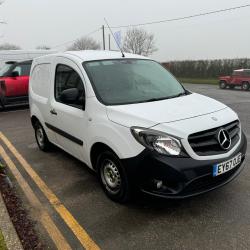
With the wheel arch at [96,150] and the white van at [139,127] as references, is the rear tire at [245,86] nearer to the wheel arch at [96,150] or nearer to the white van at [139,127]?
the white van at [139,127]

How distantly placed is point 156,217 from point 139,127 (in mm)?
1084

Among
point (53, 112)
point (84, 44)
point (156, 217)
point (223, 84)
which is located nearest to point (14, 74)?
point (53, 112)

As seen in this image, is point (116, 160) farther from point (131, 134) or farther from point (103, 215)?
point (103, 215)

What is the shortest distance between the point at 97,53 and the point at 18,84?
26.2ft

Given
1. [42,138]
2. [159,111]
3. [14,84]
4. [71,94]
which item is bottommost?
[42,138]

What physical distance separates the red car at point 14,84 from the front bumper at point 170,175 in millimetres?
9705

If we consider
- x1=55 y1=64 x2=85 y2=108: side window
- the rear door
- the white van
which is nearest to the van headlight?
the white van

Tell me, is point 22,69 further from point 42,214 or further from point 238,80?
point 238,80

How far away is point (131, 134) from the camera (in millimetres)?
3521

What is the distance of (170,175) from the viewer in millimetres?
3330

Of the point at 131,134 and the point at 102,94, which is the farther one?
the point at 102,94

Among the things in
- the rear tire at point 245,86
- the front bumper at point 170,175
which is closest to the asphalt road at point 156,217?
the front bumper at point 170,175

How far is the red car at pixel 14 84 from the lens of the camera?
12164 mm

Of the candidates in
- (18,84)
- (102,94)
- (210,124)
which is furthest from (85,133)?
(18,84)
